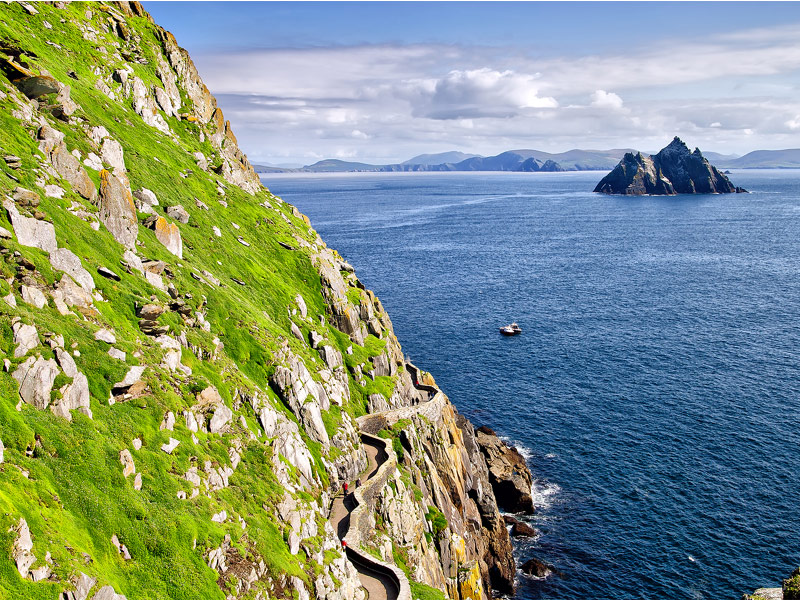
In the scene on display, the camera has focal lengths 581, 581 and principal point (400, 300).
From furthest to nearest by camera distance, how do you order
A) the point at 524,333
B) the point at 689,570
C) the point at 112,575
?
the point at 524,333 → the point at 689,570 → the point at 112,575

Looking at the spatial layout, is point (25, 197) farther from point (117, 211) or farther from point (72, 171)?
point (117, 211)

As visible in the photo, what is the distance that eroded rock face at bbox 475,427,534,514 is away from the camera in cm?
7569

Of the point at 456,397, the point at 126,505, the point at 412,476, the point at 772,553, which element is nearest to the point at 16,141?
the point at 126,505

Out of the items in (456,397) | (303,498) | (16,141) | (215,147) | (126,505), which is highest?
(215,147)

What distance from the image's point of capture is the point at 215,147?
87.5 m

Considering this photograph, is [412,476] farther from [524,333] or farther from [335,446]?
[524,333]

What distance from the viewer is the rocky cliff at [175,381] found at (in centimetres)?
2859

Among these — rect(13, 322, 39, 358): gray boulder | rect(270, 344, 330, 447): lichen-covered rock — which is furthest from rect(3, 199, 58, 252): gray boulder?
rect(270, 344, 330, 447): lichen-covered rock

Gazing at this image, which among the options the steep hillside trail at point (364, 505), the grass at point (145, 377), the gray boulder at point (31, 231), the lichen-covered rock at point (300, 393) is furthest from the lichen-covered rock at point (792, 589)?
the gray boulder at point (31, 231)

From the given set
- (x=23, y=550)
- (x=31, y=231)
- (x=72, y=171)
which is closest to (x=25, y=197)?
(x=31, y=231)

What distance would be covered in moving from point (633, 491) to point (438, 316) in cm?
6751

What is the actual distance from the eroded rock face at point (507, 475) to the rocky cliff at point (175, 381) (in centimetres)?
128

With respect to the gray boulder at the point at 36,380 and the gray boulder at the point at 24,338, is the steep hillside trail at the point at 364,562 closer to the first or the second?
the gray boulder at the point at 36,380

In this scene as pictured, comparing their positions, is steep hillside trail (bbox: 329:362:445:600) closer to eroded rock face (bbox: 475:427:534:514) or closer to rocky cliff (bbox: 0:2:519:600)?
rocky cliff (bbox: 0:2:519:600)
